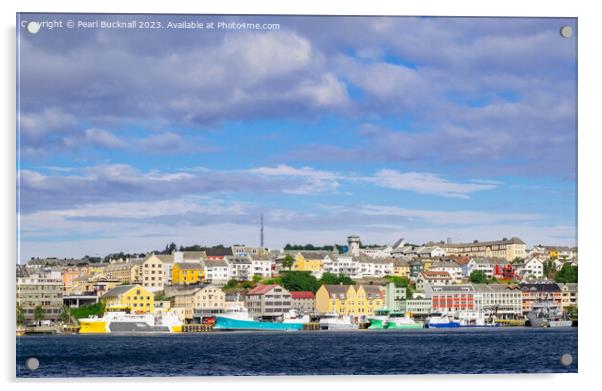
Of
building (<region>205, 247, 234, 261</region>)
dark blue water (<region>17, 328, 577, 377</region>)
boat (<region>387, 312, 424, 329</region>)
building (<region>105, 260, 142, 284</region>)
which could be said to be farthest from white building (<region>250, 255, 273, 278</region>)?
boat (<region>387, 312, 424, 329</region>)

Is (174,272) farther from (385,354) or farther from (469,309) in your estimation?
(469,309)

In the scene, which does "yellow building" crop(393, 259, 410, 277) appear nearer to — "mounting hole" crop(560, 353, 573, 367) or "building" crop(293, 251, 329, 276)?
"building" crop(293, 251, 329, 276)

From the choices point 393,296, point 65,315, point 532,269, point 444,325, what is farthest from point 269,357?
point 444,325

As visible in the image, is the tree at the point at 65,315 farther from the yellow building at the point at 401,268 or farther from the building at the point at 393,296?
the building at the point at 393,296

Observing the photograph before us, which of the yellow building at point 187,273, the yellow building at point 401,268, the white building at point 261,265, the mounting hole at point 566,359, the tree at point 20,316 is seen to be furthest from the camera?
the yellow building at point 401,268

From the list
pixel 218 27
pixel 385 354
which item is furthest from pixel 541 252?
pixel 218 27

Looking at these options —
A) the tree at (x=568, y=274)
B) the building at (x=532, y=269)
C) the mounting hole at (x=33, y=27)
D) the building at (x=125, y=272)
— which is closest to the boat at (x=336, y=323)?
the building at (x=532, y=269)
